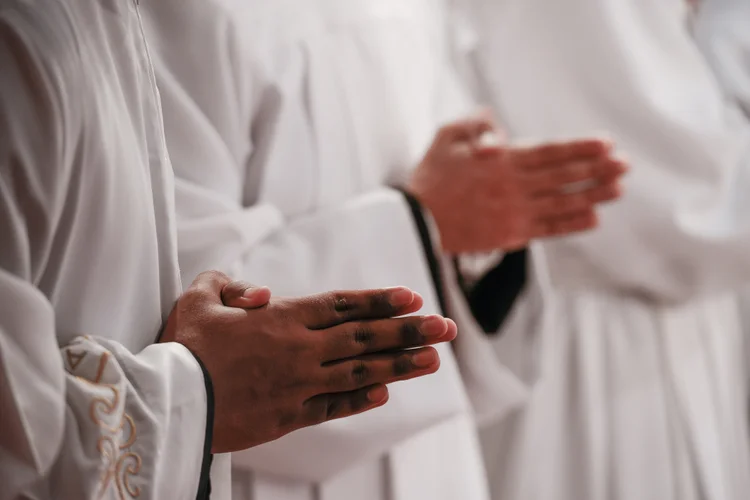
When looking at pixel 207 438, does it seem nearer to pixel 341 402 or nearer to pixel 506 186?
pixel 341 402

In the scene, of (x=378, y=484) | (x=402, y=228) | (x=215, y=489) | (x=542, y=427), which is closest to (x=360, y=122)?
(x=402, y=228)

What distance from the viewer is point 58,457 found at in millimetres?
391

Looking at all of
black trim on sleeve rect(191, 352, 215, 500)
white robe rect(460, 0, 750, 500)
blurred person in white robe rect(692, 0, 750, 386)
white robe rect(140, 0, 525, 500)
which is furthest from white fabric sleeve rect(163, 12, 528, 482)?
blurred person in white robe rect(692, 0, 750, 386)

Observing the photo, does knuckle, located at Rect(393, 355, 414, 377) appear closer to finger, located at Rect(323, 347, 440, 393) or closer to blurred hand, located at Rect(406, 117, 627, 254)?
finger, located at Rect(323, 347, 440, 393)

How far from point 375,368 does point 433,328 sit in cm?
4

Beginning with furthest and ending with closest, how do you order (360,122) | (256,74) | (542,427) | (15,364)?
(542,427) → (360,122) → (256,74) → (15,364)

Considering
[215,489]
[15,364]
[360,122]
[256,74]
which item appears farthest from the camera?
[360,122]

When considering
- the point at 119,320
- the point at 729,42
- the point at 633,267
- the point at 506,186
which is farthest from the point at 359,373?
the point at 729,42

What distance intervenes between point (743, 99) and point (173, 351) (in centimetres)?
103

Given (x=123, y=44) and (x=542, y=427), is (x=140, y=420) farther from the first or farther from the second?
(x=542, y=427)

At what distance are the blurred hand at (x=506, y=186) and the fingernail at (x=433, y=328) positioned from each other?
0.39m

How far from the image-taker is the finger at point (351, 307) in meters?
0.45

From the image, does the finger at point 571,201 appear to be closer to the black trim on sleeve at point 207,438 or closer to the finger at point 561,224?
the finger at point 561,224

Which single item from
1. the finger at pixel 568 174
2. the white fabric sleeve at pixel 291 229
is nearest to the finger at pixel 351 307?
the white fabric sleeve at pixel 291 229
